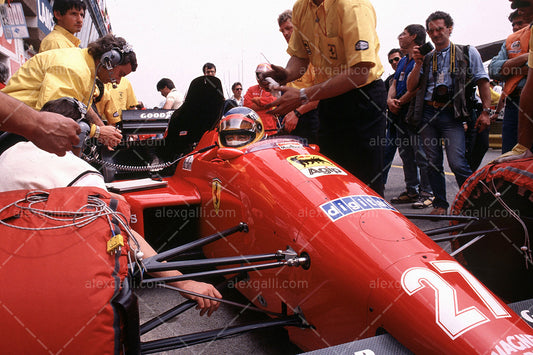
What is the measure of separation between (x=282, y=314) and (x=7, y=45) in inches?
326

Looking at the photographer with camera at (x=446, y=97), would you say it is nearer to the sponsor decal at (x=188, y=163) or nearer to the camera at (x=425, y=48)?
the camera at (x=425, y=48)

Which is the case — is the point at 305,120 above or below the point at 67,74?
below

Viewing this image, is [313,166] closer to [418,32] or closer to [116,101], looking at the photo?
[418,32]

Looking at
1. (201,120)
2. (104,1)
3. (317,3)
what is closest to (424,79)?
(317,3)

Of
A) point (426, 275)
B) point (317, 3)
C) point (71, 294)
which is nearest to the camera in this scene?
point (71, 294)

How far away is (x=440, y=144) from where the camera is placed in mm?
3930

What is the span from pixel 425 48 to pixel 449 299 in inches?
131

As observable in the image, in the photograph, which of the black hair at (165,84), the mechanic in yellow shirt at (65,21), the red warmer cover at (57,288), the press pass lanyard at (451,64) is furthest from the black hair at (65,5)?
the black hair at (165,84)

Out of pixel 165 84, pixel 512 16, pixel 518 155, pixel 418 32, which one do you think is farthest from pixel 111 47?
pixel 165 84

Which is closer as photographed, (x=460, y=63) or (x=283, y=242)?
(x=283, y=242)

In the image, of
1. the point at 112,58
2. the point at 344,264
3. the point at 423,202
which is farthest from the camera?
the point at 423,202

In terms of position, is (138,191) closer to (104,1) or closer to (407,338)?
(407,338)

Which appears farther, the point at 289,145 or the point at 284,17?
the point at 284,17

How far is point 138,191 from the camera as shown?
2723 millimetres
